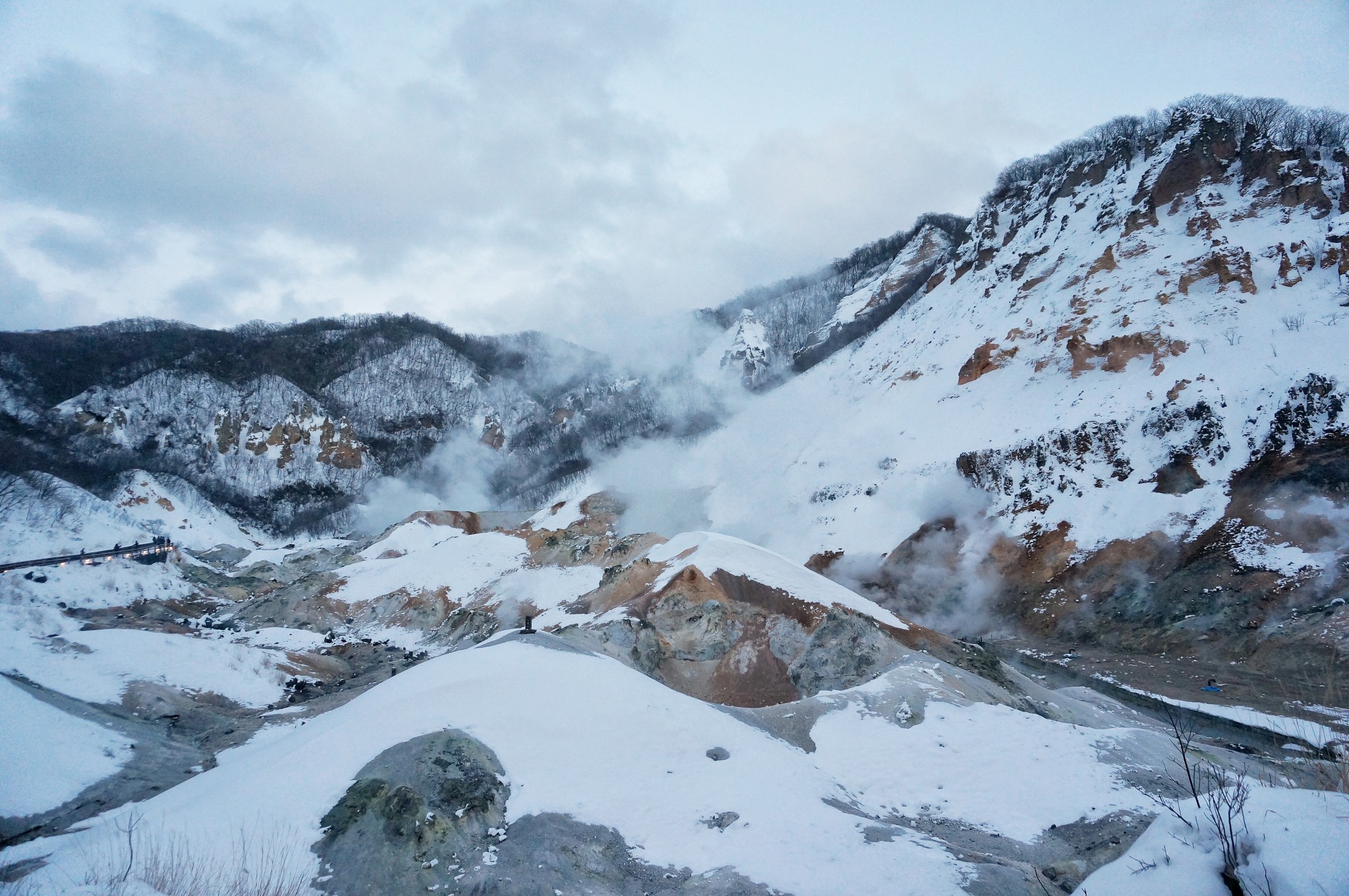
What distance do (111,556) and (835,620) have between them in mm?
53765

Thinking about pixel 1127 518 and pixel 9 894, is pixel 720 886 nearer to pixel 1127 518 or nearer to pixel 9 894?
pixel 9 894

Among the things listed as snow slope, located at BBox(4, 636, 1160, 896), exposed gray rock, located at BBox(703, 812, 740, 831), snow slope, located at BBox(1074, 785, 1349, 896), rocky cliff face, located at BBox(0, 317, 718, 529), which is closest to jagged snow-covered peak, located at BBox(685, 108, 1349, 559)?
snow slope, located at BBox(4, 636, 1160, 896)

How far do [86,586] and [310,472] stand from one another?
203 feet

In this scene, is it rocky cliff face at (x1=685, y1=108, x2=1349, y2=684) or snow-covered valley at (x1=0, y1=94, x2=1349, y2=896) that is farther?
rocky cliff face at (x1=685, y1=108, x2=1349, y2=684)

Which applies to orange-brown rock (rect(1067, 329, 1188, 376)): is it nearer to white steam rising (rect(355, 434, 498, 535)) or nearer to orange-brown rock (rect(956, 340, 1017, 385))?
orange-brown rock (rect(956, 340, 1017, 385))

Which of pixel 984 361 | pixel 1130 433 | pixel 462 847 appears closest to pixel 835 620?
pixel 462 847

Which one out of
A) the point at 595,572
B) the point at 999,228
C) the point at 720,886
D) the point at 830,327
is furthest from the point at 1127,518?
the point at 830,327

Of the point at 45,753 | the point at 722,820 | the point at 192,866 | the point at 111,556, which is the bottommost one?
the point at 722,820

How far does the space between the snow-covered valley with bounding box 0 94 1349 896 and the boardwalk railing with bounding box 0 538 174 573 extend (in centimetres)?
247

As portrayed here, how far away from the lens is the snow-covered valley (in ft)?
24.4

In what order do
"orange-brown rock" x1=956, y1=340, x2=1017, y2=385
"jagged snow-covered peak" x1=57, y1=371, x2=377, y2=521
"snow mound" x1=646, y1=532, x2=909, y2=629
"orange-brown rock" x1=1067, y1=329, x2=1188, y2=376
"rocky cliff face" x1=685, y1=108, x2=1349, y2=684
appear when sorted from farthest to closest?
1. "jagged snow-covered peak" x1=57, y1=371, x2=377, y2=521
2. "orange-brown rock" x1=956, y1=340, x2=1017, y2=385
3. "orange-brown rock" x1=1067, y1=329, x2=1188, y2=376
4. "rocky cliff face" x1=685, y1=108, x2=1349, y2=684
5. "snow mound" x1=646, y1=532, x2=909, y2=629

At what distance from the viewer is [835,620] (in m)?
21.3

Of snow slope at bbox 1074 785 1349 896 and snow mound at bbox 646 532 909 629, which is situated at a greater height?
snow mound at bbox 646 532 909 629

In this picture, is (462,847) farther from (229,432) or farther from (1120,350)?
(229,432)
